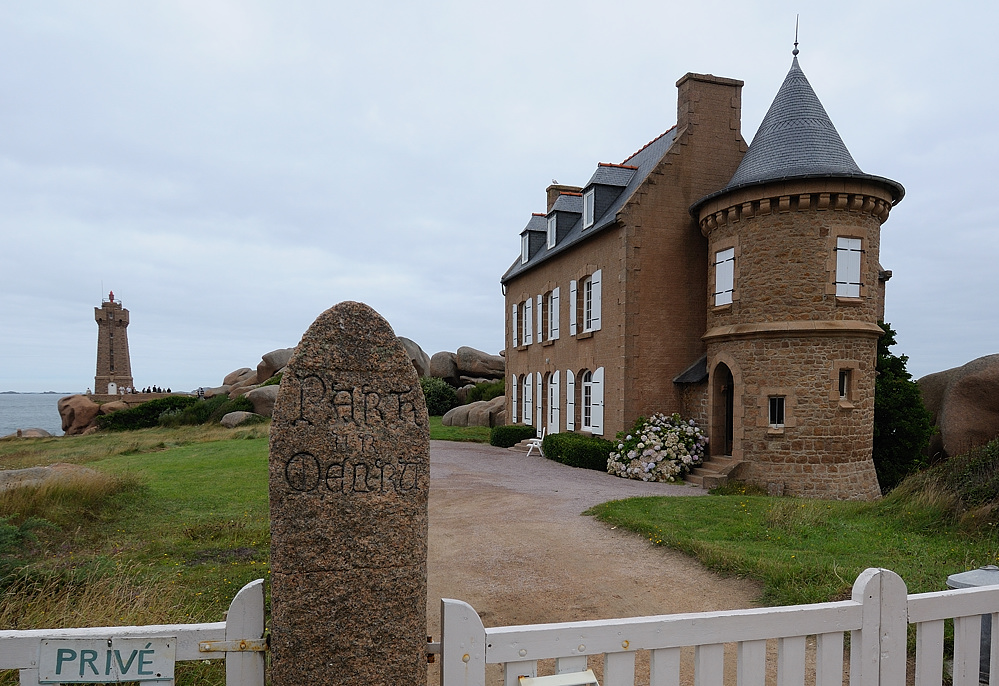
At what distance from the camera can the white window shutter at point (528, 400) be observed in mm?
22906

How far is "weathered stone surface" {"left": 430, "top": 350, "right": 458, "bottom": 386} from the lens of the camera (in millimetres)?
37438

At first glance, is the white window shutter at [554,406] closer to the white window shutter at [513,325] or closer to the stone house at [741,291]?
the stone house at [741,291]

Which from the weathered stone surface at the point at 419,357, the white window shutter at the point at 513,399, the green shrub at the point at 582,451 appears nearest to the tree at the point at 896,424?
the green shrub at the point at 582,451

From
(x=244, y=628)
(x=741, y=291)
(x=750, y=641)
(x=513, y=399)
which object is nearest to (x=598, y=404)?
(x=741, y=291)

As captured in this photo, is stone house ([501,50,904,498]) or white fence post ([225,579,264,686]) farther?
stone house ([501,50,904,498])

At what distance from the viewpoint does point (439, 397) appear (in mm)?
33938

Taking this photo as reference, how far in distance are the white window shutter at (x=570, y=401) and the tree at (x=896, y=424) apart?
7.97 metres

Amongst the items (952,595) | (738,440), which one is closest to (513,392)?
(738,440)

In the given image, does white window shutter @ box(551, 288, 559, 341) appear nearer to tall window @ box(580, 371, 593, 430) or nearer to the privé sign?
tall window @ box(580, 371, 593, 430)

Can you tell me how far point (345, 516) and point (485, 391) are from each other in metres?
29.7

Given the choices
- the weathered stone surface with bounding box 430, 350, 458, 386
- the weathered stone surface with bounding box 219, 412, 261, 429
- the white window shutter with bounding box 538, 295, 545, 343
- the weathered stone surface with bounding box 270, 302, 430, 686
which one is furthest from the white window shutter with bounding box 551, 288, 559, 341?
the weathered stone surface with bounding box 270, 302, 430, 686

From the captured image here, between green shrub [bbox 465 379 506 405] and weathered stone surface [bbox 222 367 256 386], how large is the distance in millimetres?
21184

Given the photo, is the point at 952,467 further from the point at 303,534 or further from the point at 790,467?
the point at 303,534

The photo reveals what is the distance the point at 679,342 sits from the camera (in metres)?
16.1
